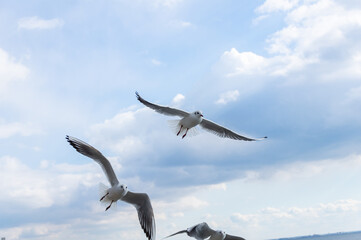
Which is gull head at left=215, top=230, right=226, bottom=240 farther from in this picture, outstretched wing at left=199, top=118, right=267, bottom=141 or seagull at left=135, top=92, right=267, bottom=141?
outstretched wing at left=199, top=118, right=267, bottom=141

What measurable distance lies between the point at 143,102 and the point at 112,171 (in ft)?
12.0

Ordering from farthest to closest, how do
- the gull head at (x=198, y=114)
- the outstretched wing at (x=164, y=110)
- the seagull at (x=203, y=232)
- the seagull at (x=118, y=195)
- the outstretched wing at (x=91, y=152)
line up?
the gull head at (x=198, y=114) < the outstretched wing at (x=164, y=110) < the seagull at (x=118, y=195) < the outstretched wing at (x=91, y=152) < the seagull at (x=203, y=232)

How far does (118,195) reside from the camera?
16.8 metres

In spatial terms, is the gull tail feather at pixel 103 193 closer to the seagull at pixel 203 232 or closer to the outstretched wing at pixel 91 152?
the outstretched wing at pixel 91 152

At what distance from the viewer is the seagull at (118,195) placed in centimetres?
1617

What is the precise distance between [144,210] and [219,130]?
6360mm

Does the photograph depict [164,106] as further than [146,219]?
Yes

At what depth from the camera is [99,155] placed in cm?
1627

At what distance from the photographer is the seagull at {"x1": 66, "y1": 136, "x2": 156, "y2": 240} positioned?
16.2m

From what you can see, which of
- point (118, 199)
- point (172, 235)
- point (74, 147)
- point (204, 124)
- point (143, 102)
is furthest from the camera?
point (204, 124)

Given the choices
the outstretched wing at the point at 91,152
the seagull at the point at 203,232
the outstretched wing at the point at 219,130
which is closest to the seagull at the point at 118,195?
the outstretched wing at the point at 91,152

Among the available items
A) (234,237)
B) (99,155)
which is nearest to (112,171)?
(99,155)

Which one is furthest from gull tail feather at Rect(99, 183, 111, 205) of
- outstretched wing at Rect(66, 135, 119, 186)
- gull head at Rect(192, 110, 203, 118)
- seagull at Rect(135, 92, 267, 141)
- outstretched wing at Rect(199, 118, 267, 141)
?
outstretched wing at Rect(199, 118, 267, 141)

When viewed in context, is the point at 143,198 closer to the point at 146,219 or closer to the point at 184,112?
the point at 146,219
